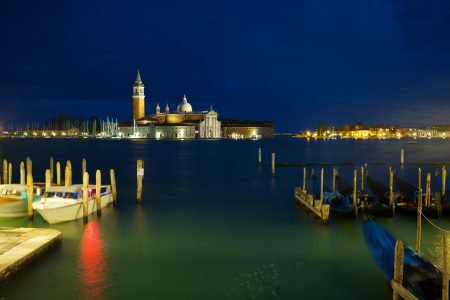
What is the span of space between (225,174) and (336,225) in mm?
16247

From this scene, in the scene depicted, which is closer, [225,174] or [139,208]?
[139,208]

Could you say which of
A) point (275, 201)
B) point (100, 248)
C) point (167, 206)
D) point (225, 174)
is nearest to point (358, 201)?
point (275, 201)

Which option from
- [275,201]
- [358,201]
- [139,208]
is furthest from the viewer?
[275,201]

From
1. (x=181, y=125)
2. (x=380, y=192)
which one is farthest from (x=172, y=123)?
(x=380, y=192)

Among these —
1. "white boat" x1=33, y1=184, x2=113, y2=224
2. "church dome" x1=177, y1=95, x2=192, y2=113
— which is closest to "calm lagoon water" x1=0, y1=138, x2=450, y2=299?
"white boat" x1=33, y1=184, x2=113, y2=224

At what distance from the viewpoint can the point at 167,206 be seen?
1528cm

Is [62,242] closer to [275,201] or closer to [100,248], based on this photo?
[100,248]

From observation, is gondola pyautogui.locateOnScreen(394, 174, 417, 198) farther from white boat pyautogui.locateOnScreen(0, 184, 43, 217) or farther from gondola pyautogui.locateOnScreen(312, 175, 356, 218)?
white boat pyautogui.locateOnScreen(0, 184, 43, 217)

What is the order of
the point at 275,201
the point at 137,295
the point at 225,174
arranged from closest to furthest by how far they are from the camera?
the point at 137,295
the point at 275,201
the point at 225,174

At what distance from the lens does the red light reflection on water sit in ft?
24.9

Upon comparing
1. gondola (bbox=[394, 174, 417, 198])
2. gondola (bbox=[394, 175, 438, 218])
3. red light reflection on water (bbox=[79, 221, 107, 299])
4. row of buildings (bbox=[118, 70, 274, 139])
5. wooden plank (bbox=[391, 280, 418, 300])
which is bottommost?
red light reflection on water (bbox=[79, 221, 107, 299])

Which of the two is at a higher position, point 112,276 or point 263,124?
point 263,124

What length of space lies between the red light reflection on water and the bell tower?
341ft

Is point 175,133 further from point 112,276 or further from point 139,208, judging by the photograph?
point 112,276
